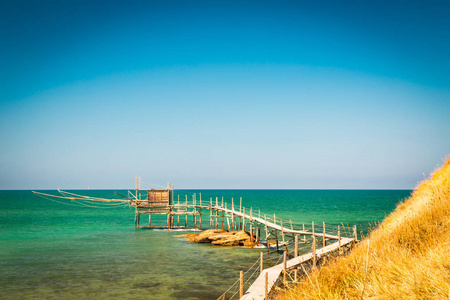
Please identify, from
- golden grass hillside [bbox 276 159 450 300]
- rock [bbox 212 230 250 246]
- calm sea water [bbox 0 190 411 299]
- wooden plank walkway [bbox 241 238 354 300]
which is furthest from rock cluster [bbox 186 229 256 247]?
golden grass hillside [bbox 276 159 450 300]

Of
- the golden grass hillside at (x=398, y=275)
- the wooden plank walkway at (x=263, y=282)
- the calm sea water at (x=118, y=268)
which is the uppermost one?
the golden grass hillside at (x=398, y=275)

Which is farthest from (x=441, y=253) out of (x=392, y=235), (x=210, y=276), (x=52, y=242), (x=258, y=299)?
(x=52, y=242)

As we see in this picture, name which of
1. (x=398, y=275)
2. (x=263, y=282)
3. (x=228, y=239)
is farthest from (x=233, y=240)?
(x=398, y=275)

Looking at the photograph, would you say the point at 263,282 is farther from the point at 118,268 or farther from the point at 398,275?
the point at 118,268

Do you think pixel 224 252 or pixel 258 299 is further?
pixel 224 252

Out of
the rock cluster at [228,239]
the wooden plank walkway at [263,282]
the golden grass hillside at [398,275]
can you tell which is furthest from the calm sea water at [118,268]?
the golden grass hillside at [398,275]

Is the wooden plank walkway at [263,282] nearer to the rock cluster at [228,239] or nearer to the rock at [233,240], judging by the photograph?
the rock cluster at [228,239]

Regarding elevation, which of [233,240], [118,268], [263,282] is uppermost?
[263,282]

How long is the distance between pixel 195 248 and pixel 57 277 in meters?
11.3

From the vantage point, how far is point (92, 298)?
14859 mm

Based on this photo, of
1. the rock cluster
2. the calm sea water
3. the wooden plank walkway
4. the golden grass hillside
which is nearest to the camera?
the golden grass hillside

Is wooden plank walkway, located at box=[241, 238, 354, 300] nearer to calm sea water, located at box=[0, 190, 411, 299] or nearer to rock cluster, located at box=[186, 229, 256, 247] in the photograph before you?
calm sea water, located at box=[0, 190, 411, 299]

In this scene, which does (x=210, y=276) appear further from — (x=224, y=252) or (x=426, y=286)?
(x=426, y=286)

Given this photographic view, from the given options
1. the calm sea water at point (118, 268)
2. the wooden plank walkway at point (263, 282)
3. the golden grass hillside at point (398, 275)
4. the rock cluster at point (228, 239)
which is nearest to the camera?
the golden grass hillside at point (398, 275)
